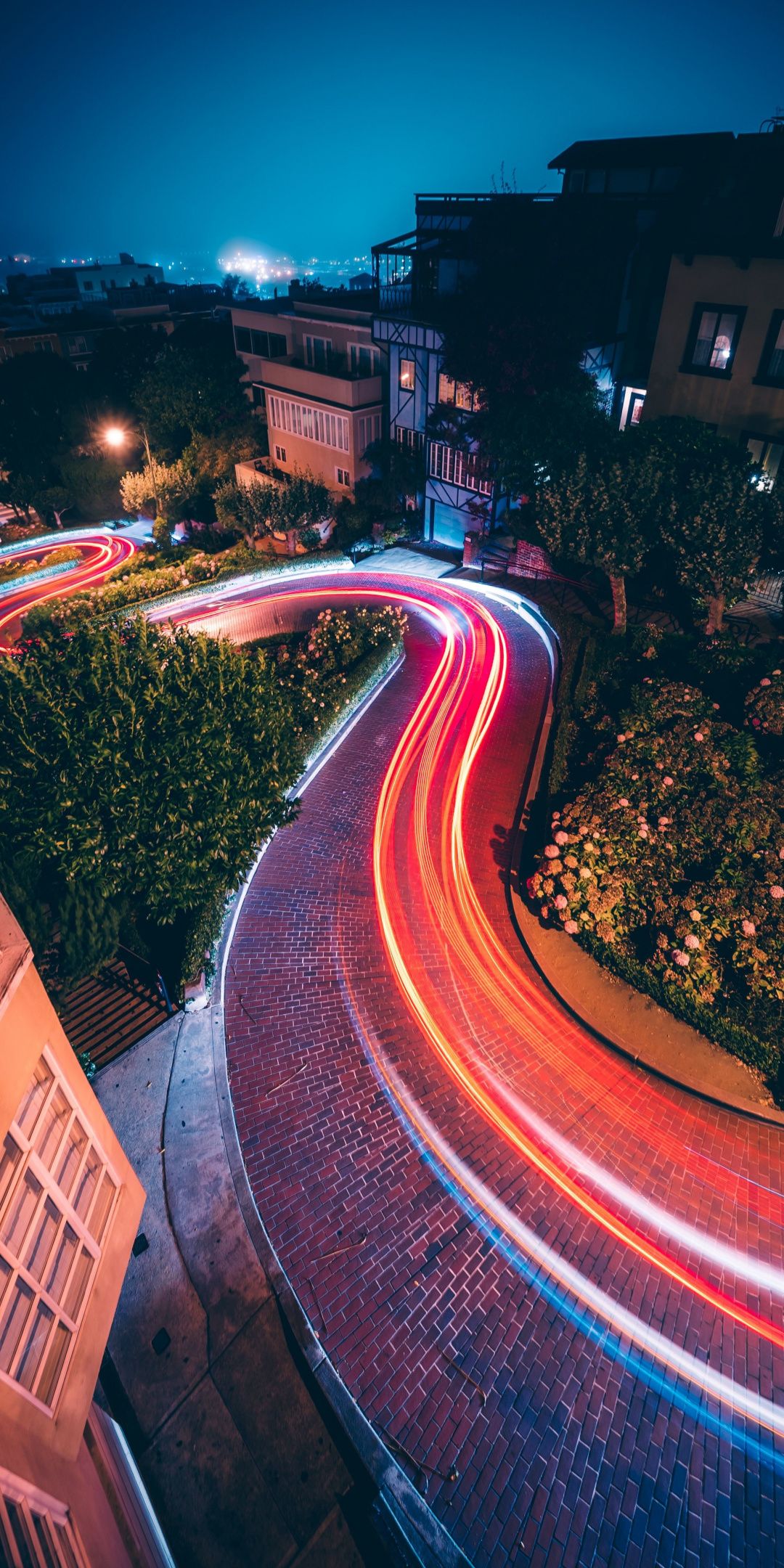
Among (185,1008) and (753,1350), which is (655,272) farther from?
(753,1350)

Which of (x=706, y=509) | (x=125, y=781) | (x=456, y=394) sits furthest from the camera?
(x=456, y=394)

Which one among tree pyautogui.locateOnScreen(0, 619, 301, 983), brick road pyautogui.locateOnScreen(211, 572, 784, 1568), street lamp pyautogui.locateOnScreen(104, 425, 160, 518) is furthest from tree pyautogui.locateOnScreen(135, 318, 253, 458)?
brick road pyautogui.locateOnScreen(211, 572, 784, 1568)

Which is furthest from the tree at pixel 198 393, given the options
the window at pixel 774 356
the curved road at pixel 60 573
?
the window at pixel 774 356

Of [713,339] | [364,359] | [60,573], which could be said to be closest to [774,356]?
[713,339]

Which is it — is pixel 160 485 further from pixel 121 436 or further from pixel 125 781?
pixel 125 781

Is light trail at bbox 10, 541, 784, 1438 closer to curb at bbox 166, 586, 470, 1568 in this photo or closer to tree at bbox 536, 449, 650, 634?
curb at bbox 166, 586, 470, 1568

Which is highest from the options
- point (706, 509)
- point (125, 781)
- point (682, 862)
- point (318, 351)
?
point (318, 351)

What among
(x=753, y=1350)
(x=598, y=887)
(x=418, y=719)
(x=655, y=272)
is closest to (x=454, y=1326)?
(x=753, y=1350)

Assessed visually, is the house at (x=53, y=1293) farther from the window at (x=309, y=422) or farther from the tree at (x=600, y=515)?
the window at (x=309, y=422)
